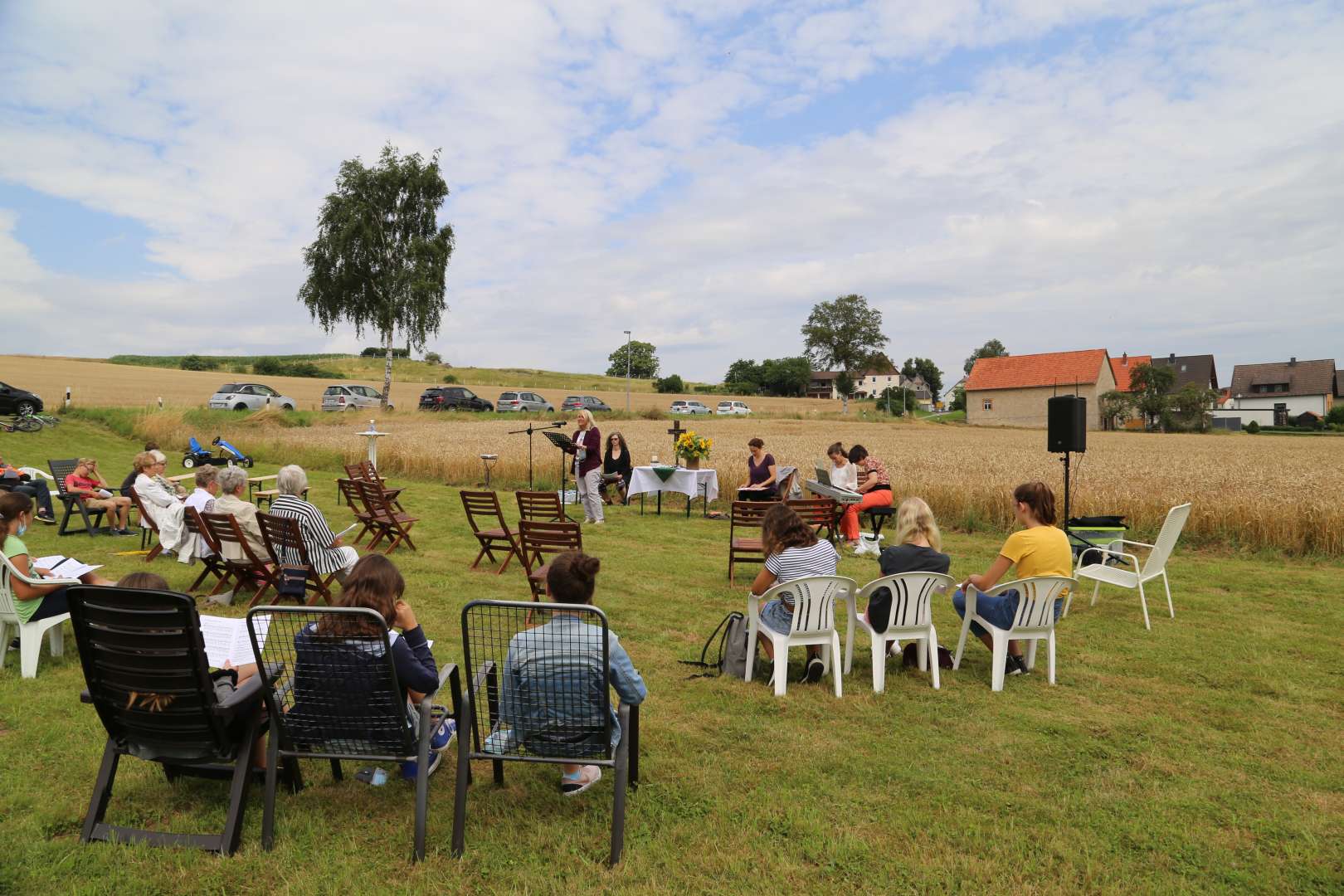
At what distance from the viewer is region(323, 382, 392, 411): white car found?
3597cm

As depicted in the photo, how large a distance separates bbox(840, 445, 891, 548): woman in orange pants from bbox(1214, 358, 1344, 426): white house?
244 ft

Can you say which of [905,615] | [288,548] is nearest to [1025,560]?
[905,615]

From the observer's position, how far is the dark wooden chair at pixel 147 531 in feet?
27.5

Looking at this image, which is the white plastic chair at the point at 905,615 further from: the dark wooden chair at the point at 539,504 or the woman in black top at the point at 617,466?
the woman in black top at the point at 617,466

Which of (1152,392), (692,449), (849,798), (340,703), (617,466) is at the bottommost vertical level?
(849,798)

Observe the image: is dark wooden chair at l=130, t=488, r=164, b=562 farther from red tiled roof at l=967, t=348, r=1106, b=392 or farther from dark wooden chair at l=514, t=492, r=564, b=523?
red tiled roof at l=967, t=348, r=1106, b=392

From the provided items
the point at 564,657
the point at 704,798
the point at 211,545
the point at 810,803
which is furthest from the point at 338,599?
the point at 211,545

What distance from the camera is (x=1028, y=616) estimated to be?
512 centimetres

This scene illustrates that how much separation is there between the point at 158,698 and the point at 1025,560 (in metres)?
4.79

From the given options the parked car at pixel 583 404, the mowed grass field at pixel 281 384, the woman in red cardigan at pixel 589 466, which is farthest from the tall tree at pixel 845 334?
the woman in red cardigan at pixel 589 466

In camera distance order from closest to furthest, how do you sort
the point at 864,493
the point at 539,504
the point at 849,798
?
the point at 849,798
the point at 539,504
the point at 864,493

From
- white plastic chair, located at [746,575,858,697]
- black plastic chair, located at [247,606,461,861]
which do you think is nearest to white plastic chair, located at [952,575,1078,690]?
white plastic chair, located at [746,575,858,697]

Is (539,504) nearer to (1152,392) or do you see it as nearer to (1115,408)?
(1152,392)

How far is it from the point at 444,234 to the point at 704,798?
3690 cm
